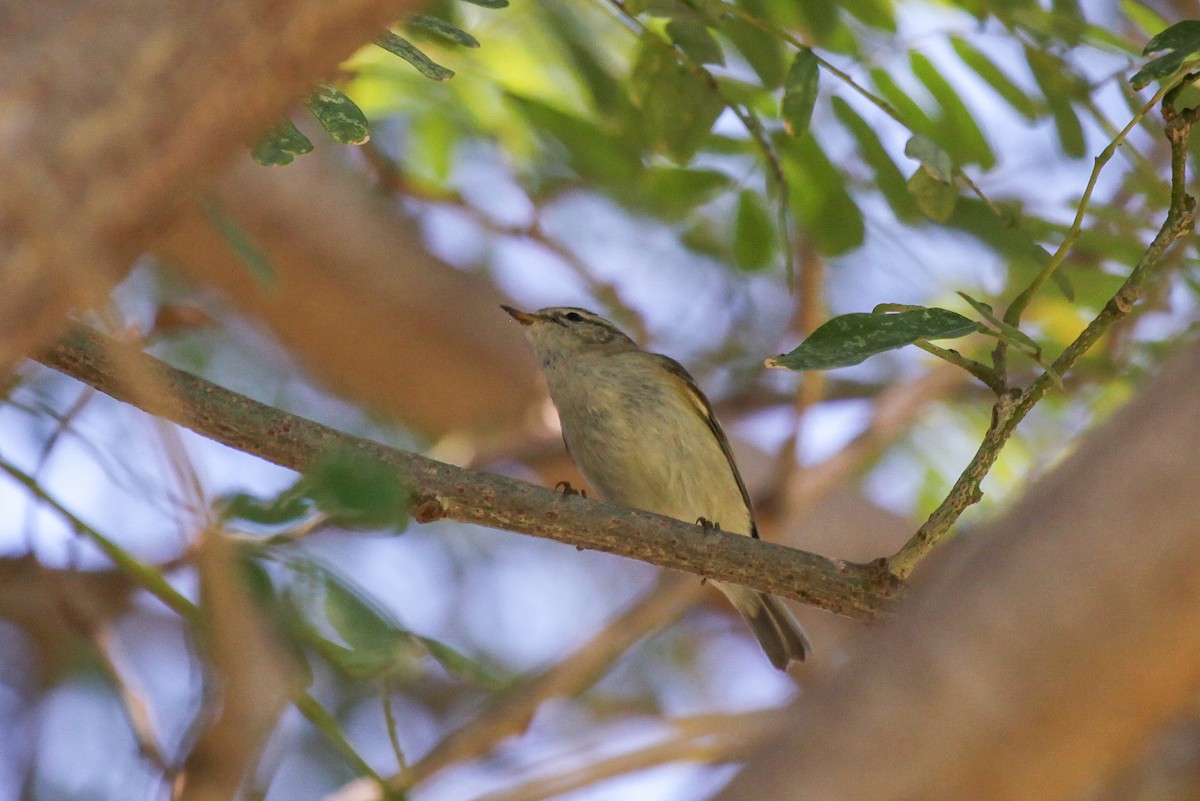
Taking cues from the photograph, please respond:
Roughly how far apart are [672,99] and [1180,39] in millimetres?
1467

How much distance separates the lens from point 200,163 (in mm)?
1222

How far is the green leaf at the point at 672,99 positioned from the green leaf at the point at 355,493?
2.07m

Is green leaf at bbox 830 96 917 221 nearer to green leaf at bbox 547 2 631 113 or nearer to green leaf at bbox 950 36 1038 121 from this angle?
green leaf at bbox 950 36 1038 121

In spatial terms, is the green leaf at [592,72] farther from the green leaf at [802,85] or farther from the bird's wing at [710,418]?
the bird's wing at [710,418]

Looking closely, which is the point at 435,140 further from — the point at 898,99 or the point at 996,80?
the point at 996,80

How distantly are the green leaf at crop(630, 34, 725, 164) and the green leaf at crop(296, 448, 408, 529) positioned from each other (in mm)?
2071

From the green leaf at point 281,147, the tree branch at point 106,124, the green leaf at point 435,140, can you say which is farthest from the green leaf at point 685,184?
the tree branch at point 106,124

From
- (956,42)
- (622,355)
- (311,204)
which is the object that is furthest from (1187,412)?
(311,204)

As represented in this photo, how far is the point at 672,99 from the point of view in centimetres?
358

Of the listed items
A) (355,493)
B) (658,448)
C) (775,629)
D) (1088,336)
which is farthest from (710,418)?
(355,493)

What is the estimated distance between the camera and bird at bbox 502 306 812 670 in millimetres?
5148

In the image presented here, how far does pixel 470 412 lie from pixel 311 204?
156 centimetres

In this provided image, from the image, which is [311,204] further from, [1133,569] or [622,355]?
[1133,569]

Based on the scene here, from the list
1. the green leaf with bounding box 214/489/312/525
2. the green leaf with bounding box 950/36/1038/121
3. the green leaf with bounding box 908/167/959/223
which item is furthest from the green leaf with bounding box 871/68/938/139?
the green leaf with bounding box 214/489/312/525
